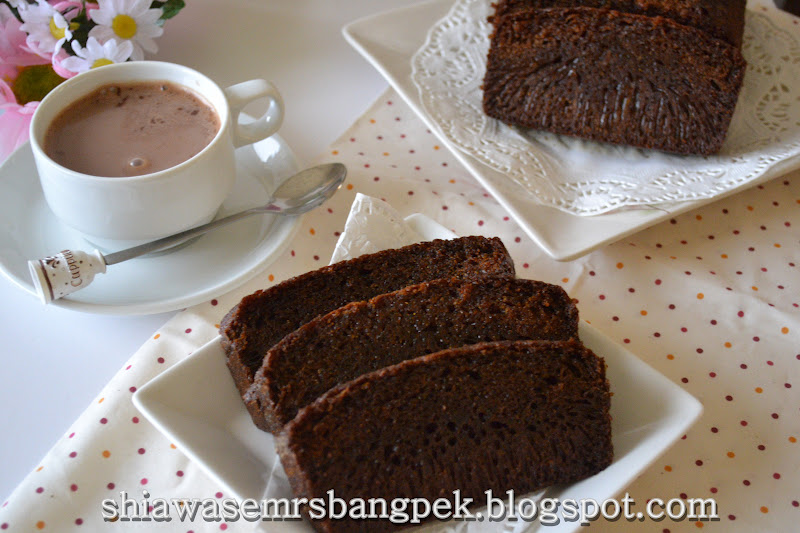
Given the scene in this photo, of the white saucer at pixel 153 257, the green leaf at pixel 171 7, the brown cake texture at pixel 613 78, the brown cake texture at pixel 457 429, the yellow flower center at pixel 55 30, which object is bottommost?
the white saucer at pixel 153 257

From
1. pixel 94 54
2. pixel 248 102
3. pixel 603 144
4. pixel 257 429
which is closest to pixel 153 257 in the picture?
pixel 248 102

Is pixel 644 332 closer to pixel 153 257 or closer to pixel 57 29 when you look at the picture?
pixel 153 257

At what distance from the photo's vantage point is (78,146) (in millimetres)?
1704

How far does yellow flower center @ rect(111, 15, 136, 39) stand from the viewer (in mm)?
2107

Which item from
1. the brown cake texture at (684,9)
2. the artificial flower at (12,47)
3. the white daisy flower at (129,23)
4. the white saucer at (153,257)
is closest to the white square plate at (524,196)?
the brown cake texture at (684,9)

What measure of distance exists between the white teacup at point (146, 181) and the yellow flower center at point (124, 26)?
36 cm

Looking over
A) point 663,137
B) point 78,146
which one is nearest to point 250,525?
point 78,146

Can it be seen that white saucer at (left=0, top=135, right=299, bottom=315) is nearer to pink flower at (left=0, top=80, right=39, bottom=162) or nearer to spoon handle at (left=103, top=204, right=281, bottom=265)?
spoon handle at (left=103, top=204, right=281, bottom=265)

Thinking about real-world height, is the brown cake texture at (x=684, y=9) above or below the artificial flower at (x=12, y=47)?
above

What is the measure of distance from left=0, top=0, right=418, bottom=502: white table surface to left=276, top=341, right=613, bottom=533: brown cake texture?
1.97 ft

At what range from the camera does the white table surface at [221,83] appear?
1542mm

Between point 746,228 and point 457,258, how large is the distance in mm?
944

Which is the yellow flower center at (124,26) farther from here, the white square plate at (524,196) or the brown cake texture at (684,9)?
the brown cake texture at (684,9)

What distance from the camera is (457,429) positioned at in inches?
50.2
